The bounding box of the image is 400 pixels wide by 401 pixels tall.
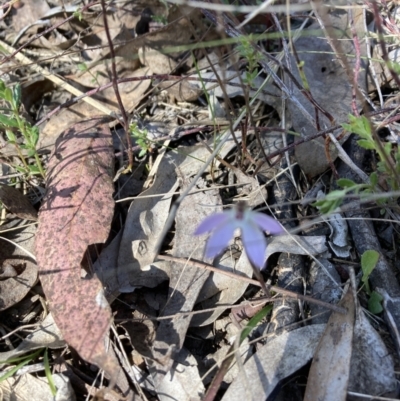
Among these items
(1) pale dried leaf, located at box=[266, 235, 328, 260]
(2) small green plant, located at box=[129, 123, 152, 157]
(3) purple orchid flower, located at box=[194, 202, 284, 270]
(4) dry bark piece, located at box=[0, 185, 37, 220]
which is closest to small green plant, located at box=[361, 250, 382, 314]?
(1) pale dried leaf, located at box=[266, 235, 328, 260]

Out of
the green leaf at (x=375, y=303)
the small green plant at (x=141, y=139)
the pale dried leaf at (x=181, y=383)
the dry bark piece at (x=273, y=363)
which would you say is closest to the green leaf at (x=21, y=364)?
the pale dried leaf at (x=181, y=383)

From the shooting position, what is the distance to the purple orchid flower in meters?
1.46

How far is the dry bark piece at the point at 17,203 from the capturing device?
2447 mm

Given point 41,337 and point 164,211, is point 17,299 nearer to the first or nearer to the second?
point 41,337

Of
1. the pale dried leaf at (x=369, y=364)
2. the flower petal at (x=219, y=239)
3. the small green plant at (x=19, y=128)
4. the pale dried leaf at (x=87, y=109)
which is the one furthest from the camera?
the pale dried leaf at (x=87, y=109)

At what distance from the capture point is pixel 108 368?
1.92 m

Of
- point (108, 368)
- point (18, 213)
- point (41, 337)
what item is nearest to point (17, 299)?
point (41, 337)

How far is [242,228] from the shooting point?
1524 millimetres

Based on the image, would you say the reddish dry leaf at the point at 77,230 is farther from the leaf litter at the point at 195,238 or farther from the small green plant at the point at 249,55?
the small green plant at the point at 249,55

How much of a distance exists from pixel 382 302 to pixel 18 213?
1.81 metres

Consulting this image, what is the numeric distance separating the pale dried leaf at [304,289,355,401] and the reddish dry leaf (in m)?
0.82

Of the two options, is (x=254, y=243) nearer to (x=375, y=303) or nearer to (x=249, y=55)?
(x=375, y=303)

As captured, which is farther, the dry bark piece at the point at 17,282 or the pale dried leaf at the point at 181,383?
the dry bark piece at the point at 17,282

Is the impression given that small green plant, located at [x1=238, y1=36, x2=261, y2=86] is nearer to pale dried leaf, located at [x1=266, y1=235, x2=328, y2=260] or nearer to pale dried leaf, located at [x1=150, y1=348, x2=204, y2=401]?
pale dried leaf, located at [x1=266, y1=235, x2=328, y2=260]
